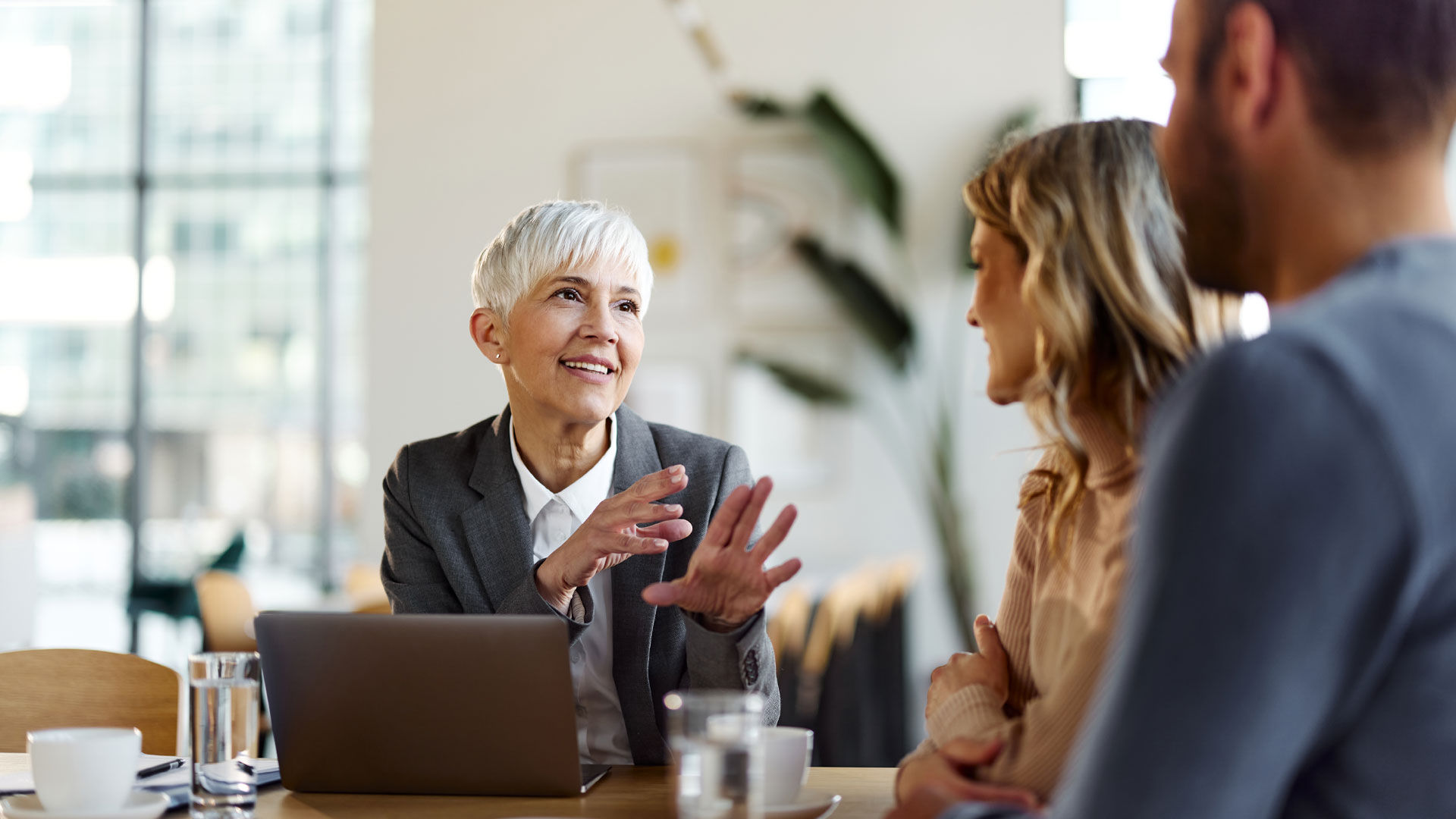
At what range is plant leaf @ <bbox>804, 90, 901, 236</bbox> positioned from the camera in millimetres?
4840

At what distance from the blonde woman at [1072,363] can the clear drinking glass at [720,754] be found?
18 centimetres

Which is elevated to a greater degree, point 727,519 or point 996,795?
point 727,519

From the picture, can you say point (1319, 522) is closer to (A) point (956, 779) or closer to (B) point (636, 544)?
(A) point (956, 779)

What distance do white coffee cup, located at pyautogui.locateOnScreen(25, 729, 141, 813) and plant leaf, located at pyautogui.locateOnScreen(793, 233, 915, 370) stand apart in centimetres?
385

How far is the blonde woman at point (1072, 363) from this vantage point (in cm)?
113

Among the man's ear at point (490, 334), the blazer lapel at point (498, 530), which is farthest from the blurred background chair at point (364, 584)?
the blazer lapel at point (498, 530)

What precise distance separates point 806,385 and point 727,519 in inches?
137

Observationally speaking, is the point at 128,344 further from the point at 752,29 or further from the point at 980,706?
the point at 980,706

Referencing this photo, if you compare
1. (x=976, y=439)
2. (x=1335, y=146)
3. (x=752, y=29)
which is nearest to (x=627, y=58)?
(x=752, y=29)

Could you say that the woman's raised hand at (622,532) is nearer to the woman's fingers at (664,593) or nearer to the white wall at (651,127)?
the woman's fingers at (664,593)

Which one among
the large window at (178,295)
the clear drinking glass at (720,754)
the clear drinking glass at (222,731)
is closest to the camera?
the clear drinking glass at (720,754)

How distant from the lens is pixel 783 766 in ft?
4.07

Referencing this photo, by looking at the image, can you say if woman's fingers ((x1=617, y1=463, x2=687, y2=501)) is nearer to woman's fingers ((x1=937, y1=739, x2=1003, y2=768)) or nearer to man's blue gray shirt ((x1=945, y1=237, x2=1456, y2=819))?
woman's fingers ((x1=937, y1=739, x2=1003, y2=768))

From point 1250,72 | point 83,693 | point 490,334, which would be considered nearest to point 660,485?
point 490,334
